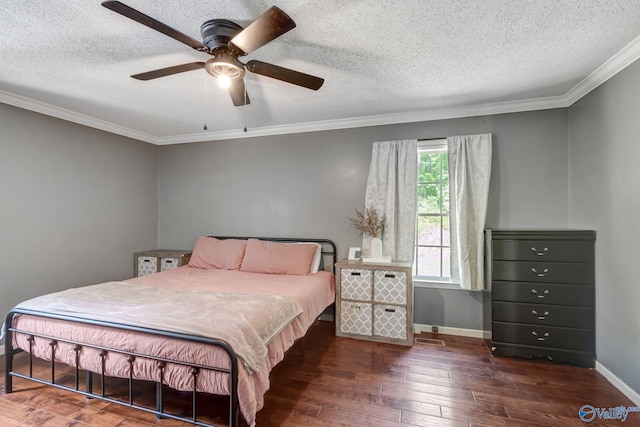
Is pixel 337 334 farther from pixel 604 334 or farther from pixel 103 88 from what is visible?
pixel 103 88

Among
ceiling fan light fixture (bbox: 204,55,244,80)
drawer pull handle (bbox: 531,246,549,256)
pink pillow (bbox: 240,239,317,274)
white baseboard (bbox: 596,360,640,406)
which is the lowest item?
white baseboard (bbox: 596,360,640,406)

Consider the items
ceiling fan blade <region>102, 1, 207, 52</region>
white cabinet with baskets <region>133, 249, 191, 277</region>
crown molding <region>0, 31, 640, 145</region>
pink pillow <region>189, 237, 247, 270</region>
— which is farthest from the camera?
white cabinet with baskets <region>133, 249, 191, 277</region>

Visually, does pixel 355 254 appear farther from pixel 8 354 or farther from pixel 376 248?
pixel 8 354

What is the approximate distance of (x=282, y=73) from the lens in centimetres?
190

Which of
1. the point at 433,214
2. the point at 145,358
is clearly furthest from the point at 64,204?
the point at 433,214

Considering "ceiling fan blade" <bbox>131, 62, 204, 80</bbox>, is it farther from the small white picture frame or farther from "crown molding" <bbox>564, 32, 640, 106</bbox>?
"crown molding" <bbox>564, 32, 640, 106</bbox>

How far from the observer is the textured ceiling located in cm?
171

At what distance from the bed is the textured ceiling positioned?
1.85 meters

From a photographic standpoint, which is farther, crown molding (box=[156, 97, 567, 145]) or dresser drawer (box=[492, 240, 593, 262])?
crown molding (box=[156, 97, 567, 145])

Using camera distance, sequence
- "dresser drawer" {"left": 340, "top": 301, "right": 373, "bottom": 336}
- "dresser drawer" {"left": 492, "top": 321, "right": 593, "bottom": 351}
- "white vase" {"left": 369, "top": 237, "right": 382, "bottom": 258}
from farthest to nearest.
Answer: "white vase" {"left": 369, "top": 237, "right": 382, "bottom": 258} → "dresser drawer" {"left": 340, "top": 301, "right": 373, "bottom": 336} → "dresser drawer" {"left": 492, "top": 321, "right": 593, "bottom": 351}

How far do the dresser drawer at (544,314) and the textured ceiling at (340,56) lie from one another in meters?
2.06

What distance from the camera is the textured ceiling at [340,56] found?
171 cm

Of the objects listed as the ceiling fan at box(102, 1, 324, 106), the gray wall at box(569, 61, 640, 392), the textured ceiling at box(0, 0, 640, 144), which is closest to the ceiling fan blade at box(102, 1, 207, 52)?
the ceiling fan at box(102, 1, 324, 106)

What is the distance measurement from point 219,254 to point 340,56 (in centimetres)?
272
